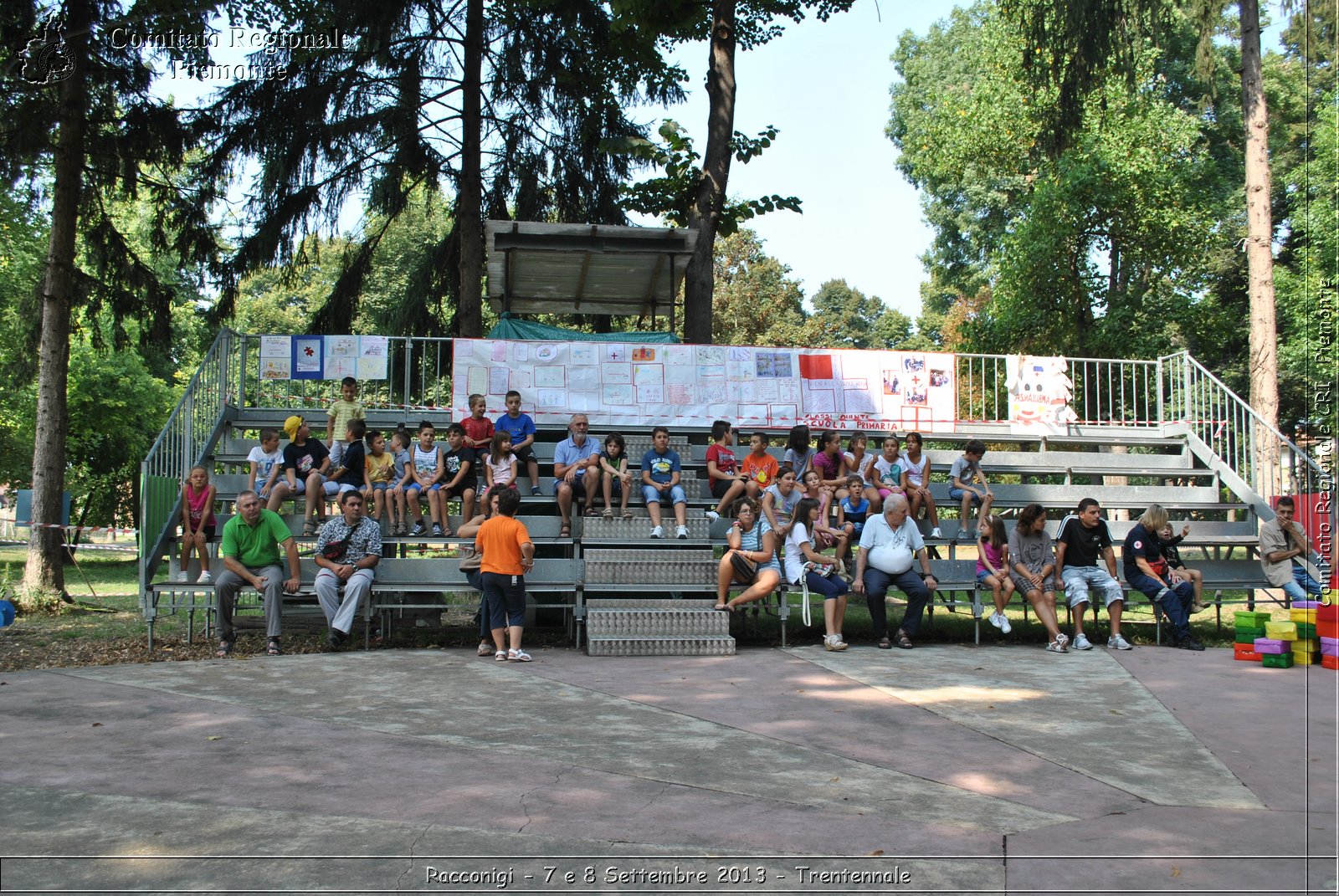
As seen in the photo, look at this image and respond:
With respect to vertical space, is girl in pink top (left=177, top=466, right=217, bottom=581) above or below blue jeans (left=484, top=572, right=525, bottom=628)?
above

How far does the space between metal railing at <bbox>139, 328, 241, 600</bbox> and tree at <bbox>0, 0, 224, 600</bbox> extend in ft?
8.59

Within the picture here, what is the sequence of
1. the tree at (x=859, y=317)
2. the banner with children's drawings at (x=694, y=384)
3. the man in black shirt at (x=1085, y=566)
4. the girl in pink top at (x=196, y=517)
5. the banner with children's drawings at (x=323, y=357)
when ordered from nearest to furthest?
the man in black shirt at (x=1085, y=566)
the girl in pink top at (x=196, y=517)
the banner with children's drawings at (x=323, y=357)
the banner with children's drawings at (x=694, y=384)
the tree at (x=859, y=317)

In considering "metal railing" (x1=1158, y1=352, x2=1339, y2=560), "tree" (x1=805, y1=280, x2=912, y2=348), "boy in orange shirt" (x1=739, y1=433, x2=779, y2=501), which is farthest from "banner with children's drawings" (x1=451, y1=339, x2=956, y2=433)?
"tree" (x1=805, y1=280, x2=912, y2=348)

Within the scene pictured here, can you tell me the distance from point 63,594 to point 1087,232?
20.6 m

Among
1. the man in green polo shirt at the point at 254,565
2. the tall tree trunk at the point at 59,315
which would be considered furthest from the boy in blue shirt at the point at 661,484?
the tall tree trunk at the point at 59,315

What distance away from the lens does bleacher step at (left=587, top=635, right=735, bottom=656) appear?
9789 mm

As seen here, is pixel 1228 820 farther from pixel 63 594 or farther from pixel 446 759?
pixel 63 594

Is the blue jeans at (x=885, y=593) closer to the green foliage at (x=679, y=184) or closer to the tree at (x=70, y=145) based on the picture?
the green foliage at (x=679, y=184)

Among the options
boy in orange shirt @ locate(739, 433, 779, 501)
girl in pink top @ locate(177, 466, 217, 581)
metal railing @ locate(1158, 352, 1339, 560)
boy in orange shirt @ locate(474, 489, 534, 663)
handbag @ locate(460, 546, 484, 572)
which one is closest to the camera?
boy in orange shirt @ locate(474, 489, 534, 663)

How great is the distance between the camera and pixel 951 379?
49.0ft

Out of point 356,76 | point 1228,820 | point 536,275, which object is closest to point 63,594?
point 536,275

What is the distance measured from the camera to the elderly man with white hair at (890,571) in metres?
10.4

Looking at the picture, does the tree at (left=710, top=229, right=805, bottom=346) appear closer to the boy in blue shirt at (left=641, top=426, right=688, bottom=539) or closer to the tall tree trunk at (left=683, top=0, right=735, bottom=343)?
the tall tree trunk at (left=683, top=0, right=735, bottom=343)

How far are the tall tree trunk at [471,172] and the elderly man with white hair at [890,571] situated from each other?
926 cm
